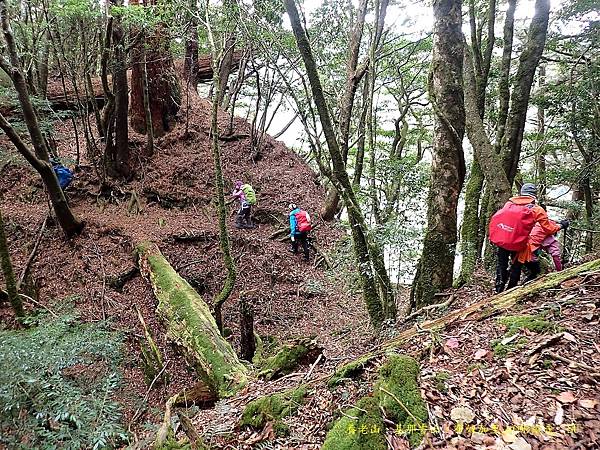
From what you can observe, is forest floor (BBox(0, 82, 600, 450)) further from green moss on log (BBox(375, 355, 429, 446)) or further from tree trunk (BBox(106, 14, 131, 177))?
tree trunk (BBox(106, 14, 131, 177))

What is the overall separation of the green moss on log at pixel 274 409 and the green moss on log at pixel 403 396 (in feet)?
2.82

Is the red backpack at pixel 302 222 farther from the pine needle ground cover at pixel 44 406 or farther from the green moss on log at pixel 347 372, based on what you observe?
the green moss on log at pixel 347 372

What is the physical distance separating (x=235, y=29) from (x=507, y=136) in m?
6.76

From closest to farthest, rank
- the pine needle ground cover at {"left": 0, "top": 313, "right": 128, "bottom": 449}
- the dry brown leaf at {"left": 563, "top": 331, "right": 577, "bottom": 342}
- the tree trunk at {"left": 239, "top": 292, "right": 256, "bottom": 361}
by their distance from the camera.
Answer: the dry brown leaf at {"left": 563, "top": 331, "right": 577, "bottom": 342} → the pine needle ground cover at {"left": 0, "top": 313, "right": 128, "bottom": 449} → the tree trunk at {"left": 239, "top": 292, "right": 256, "bottom": 361}

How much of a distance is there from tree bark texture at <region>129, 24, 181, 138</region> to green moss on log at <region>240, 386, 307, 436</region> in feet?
38.5

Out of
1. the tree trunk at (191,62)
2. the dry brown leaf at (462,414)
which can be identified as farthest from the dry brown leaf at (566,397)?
the tree trunk at (191,62)

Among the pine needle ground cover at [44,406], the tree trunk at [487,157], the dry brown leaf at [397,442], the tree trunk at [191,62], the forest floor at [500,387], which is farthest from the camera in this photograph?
the tree trunk at [191,62]

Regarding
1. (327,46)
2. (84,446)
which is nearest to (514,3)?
(327,46)

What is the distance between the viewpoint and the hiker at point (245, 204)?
1254cm

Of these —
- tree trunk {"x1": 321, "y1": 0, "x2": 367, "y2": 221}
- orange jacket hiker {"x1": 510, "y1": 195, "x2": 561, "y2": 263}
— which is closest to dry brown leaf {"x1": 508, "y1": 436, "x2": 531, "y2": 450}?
orange jacket hiker {"x1": 510, "y1": 195, "x2": 561, "y2": 263}

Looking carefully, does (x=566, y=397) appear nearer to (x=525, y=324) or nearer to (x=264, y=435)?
(x=525, y=324)

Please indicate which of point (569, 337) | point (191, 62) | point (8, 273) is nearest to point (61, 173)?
point (8, 273)

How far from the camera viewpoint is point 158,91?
14.0 metres

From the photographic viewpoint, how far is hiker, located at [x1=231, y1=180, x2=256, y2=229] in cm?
1254
